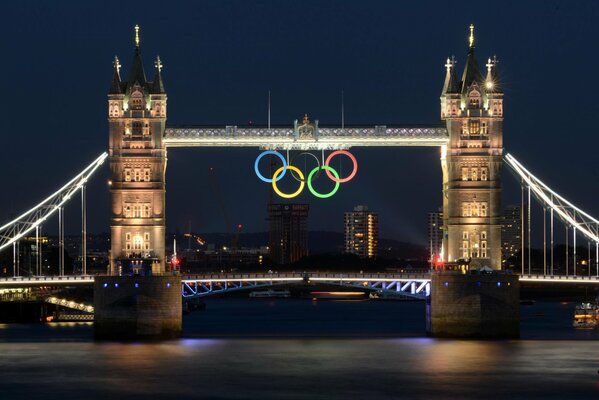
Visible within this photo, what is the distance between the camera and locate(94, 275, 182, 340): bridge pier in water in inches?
4648

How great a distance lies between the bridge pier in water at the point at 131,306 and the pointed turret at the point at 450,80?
926 inches

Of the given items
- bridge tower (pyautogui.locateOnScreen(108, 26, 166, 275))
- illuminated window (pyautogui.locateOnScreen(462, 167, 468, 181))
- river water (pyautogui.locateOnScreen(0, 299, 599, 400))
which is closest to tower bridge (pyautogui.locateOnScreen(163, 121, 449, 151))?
bridge tower (pyautogui.locateOnScreen(108, 26, 166, 275))

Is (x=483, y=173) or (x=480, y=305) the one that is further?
(x=483, y=173)

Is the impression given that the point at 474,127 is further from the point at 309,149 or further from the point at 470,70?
the point at 309,149

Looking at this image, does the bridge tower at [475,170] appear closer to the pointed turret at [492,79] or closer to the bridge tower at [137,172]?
the pointed turret at [492,79]

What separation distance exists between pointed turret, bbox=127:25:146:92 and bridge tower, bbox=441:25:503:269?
69.2ft

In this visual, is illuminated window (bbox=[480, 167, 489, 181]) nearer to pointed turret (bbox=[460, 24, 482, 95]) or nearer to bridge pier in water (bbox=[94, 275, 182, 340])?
pointed turret (bbox=[460, 24, 482, 95])

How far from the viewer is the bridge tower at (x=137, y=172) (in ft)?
404

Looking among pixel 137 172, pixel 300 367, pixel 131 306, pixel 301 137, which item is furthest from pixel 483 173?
pixel 300 367

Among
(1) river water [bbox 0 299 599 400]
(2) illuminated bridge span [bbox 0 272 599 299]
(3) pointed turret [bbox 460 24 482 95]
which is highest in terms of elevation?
(3) pointed turret [bbox 460 24 482 95]

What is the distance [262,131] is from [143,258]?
38.7ft

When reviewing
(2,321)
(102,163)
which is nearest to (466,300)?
(102,163)

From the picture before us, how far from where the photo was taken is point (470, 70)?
4934 inches

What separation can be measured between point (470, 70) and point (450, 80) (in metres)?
1.80
